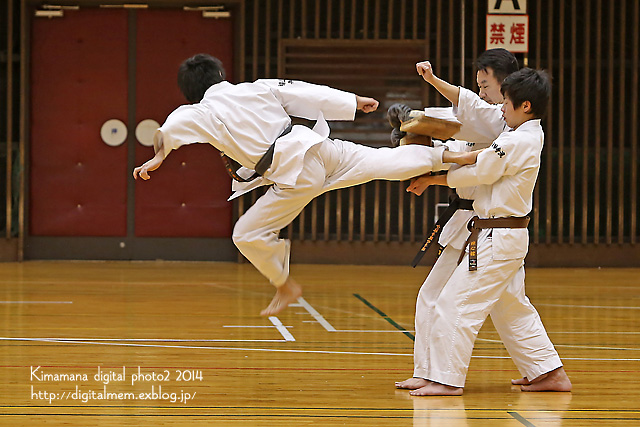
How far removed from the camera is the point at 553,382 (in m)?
3.21

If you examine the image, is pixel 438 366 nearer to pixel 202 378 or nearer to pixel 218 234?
pixel 202 378

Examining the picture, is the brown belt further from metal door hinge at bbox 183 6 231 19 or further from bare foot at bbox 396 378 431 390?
metal door hinge at bbox 183 6 231 19

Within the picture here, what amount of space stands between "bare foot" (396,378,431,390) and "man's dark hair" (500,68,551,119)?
1.14 m

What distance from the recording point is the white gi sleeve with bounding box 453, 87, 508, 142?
3172 millimetres

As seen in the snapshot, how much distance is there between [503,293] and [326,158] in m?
0.87

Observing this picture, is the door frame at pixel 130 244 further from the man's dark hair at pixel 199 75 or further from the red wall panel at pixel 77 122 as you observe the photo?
the man's dark hair at pixel 199 75

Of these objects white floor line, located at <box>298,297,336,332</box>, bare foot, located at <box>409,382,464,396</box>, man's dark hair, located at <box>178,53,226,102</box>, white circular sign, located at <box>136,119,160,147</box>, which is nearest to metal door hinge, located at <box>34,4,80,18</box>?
white circular sign, located at <box>136,119,160,147</box>

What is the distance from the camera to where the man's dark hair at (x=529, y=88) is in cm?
300

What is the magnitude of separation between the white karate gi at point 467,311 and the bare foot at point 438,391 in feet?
0.10

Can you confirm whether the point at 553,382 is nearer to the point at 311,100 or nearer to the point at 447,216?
the point at 447,216

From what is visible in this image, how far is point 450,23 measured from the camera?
27.2 feet

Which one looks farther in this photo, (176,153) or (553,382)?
(176,153)

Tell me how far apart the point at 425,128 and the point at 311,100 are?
0.48 m

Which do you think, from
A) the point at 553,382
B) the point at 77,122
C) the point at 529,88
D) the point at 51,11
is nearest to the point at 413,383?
the point at 553,382
